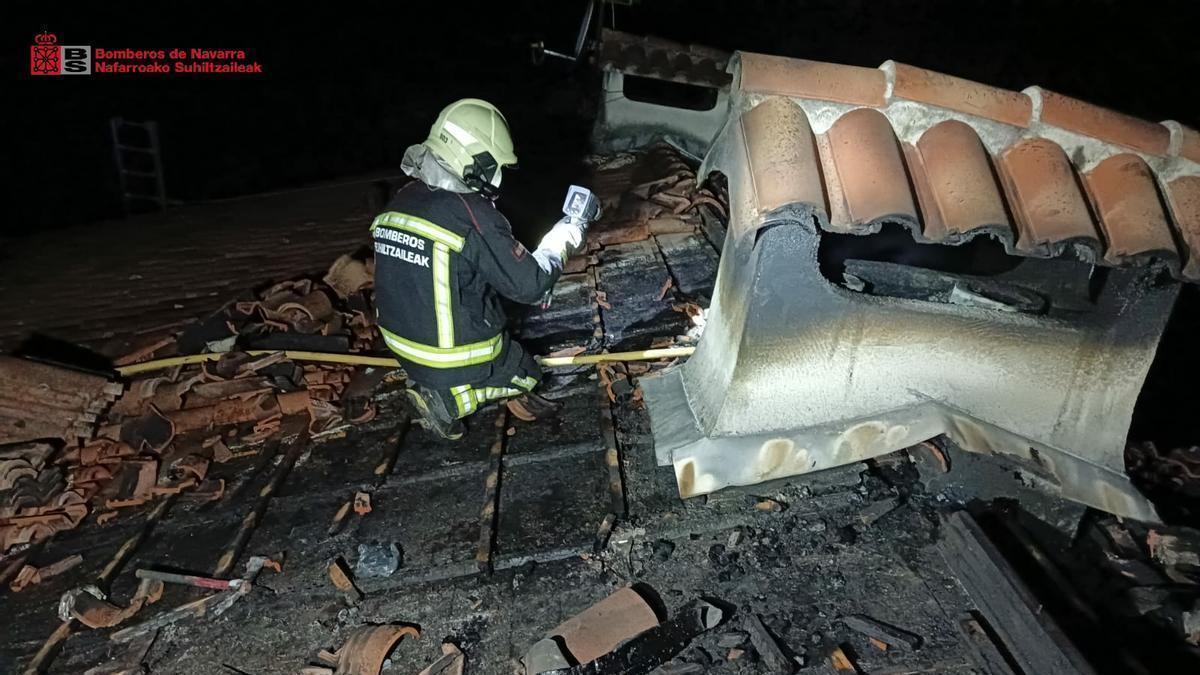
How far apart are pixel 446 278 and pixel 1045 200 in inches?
124

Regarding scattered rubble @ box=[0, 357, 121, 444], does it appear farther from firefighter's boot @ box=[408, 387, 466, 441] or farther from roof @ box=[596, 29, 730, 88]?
roof @ box=[596, 29, 730, 88]

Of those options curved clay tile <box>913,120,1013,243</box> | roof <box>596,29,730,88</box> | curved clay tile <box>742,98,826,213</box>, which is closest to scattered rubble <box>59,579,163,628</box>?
curved clay tile <box>742,98,826,213</box>

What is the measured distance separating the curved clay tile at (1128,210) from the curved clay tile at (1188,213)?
0.21 ft

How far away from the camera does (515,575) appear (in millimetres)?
3381

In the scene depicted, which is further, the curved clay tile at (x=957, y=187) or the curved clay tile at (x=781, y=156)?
the curved clay tile at (x=781, y=156)

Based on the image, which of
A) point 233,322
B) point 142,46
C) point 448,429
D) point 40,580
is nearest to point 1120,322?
point 448,429

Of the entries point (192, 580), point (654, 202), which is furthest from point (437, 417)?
point (654, 202)

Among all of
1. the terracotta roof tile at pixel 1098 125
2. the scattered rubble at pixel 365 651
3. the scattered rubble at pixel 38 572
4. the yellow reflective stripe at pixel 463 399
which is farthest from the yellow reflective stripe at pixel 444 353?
the terracotta roof tile at pixel 1098 125

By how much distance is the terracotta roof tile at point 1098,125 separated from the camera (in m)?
2.87

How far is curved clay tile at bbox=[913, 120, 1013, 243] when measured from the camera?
8.54 ft

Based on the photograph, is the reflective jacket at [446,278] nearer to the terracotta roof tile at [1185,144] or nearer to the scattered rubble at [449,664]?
the scattered rubble at [449,664]

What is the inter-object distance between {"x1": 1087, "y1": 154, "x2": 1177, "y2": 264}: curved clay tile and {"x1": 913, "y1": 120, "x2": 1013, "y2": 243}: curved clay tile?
43 cm

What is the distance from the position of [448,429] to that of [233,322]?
2776 mm

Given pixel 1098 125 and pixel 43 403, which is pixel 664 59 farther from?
pixel 43 403
